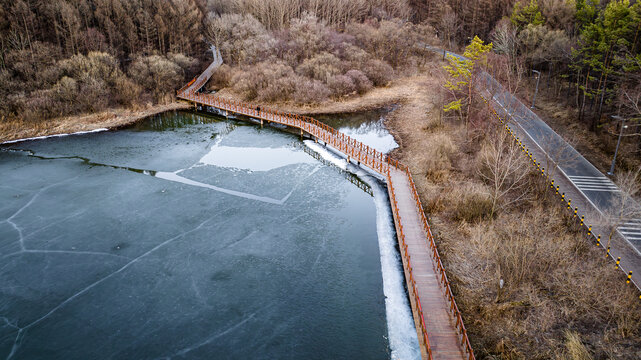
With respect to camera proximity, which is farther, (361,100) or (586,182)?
(361,100)

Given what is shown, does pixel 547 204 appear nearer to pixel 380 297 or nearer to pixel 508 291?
pixel 508 291

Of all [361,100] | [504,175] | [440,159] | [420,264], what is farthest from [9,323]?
[361,100]

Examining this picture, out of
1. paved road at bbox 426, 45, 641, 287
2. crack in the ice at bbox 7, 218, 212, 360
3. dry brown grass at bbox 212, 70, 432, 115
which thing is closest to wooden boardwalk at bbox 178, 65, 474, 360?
paved road at bbox 426, 45, 641, 287

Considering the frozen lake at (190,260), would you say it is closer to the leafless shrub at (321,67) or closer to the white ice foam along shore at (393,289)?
the white ice foam along shore at (393,289)

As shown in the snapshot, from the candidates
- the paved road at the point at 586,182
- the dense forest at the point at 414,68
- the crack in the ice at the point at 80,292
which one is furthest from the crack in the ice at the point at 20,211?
the paved road at the point at 586,182

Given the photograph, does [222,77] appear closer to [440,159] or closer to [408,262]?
[440,159]

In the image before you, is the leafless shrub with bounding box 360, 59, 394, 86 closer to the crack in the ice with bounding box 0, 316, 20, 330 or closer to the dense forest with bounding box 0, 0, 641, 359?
the dense forest with bounding box 0, 0, 641, 359
